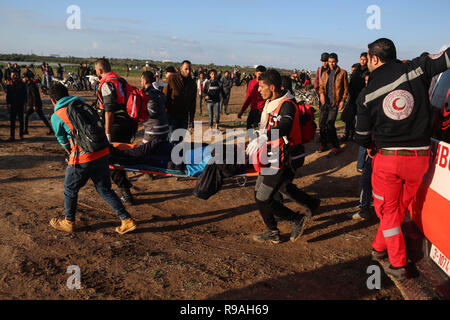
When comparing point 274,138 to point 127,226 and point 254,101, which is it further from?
point 254,101

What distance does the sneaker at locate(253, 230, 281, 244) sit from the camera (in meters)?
4.82

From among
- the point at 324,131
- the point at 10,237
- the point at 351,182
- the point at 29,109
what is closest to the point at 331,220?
the point at 351,182

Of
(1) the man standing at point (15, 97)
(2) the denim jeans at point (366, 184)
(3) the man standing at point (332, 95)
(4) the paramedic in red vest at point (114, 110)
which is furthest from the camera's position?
(1) the man standing at point (15, 97)

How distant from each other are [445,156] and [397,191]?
570mm

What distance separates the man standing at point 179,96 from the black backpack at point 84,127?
360 centimetres

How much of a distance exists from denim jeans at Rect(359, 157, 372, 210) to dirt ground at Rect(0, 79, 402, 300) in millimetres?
355

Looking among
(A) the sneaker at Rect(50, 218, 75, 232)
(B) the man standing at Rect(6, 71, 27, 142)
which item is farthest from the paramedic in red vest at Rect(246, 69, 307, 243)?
(B) the man standing at Rect(6, 71, 27, 142)

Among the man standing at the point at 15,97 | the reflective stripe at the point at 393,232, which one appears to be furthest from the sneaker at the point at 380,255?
the man standing at the point at 15,97

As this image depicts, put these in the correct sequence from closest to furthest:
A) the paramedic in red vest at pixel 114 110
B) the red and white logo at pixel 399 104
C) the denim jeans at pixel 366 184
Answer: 1. the red and white logo at pixel 399 104
2. the denim jeans at pixel 366 184
3. the paramedic in red vest at pixel 114 110

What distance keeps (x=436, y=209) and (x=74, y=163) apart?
14.4ft

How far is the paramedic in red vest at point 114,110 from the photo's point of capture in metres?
5.86

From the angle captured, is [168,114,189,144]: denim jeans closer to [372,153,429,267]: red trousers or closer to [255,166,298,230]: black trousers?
[255,166,298,230]: black trousers

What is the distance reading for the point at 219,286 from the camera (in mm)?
3754

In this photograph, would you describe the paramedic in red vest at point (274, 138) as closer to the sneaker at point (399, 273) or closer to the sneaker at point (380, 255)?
the sneaker at point (380, 255)
